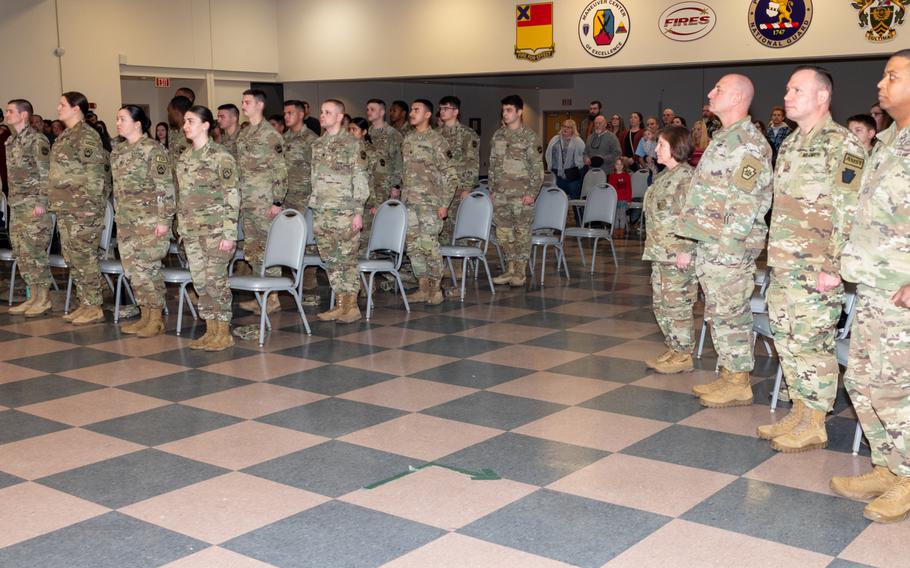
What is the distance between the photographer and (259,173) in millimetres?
7559

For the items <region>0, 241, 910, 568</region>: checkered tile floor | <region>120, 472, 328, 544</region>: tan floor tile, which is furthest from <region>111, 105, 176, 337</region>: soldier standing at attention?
<region>120, 472, 328, 544</region>: tan floor tile

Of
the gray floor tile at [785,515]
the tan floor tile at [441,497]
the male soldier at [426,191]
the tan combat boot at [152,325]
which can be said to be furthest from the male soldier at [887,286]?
the tan combat boot at [152,325]

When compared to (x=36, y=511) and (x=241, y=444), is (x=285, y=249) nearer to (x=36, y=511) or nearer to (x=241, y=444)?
(x=241, y=444)

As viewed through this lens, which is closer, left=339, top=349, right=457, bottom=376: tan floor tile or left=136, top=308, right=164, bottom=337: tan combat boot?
left=339, top=349, right=457, bottom=376: tan floor tile

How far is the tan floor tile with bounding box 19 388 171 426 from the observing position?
4.85 m

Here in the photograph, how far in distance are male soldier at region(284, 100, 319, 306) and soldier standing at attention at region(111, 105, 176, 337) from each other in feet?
6.46

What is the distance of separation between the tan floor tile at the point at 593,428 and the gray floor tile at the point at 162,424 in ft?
5.11

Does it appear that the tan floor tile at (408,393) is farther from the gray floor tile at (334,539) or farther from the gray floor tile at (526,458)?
the gray floor tile at (334,539)

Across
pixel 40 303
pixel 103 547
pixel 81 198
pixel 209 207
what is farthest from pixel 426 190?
pixel 103 547

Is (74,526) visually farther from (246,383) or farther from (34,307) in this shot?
(34,307)

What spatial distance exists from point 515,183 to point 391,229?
6.10ft

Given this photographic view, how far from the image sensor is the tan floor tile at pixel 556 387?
5.17 meters

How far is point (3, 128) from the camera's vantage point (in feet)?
35.1

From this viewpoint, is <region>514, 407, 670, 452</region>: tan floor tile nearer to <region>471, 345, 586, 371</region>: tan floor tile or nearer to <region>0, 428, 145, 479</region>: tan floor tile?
<region>471, 345, 586, 371</region>: tan floor tile
